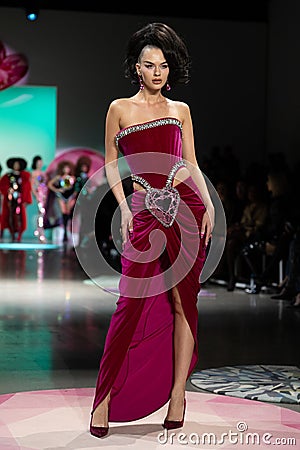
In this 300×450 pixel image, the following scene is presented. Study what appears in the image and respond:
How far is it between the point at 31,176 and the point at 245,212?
728 cm

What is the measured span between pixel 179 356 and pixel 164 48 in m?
1.03

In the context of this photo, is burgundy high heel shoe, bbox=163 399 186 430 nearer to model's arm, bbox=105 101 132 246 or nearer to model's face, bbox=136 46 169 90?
model's arm, bbox=105 101 132 246

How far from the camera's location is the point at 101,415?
9.93 feet

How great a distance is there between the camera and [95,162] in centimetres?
1493

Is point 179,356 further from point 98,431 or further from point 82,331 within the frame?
point 82,331

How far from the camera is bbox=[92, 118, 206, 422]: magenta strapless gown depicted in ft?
10.1

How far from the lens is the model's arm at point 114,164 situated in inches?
123

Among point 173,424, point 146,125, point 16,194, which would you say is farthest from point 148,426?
point 16,194

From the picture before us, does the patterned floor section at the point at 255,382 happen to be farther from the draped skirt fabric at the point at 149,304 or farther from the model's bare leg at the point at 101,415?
the model's bare leg at the point at 101,415

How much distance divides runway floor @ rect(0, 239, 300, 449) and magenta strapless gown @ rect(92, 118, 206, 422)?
1.04 ft

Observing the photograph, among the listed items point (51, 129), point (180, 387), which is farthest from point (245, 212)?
point (51, 129)

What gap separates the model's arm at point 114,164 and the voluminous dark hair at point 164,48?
0.53ft

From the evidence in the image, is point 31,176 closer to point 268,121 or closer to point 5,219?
point 5,219

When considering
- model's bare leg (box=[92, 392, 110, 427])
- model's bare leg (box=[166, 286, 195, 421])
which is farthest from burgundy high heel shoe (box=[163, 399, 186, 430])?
model's bare leg (box=[92, 392, 110, 427])
